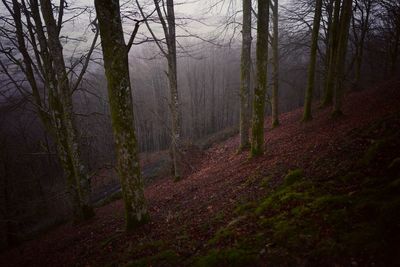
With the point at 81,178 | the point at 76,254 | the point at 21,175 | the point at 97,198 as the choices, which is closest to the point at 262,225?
the point at 76,254

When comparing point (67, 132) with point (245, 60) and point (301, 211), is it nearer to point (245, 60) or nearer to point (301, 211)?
point (245, 60)

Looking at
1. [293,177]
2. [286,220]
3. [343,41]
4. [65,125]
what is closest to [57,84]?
[65,125]

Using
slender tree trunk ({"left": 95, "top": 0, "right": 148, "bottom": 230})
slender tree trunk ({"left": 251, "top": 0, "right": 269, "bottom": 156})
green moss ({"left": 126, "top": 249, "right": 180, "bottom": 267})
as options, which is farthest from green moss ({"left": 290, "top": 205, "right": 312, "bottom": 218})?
slender tree trunk ({"left": 251, "top": 0, "right": 269, "bottom": 156})

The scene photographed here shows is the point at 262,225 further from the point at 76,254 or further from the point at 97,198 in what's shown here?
the point at 97,198

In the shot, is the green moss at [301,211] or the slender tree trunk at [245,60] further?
the slender tree trunk at [245,60]

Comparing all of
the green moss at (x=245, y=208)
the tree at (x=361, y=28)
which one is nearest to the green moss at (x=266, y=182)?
the green moss at (x=245, y=208)

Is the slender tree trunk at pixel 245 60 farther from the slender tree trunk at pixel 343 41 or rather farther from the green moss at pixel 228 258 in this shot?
the green moss at pixel 228 258

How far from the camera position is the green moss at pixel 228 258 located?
344 cm

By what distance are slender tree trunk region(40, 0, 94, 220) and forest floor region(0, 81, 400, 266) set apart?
5.73ft

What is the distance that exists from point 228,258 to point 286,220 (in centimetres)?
114

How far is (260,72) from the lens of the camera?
25.3 feet

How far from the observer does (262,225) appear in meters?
4.23

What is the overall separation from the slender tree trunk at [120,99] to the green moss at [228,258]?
2.65m

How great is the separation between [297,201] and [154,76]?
42818 mm
